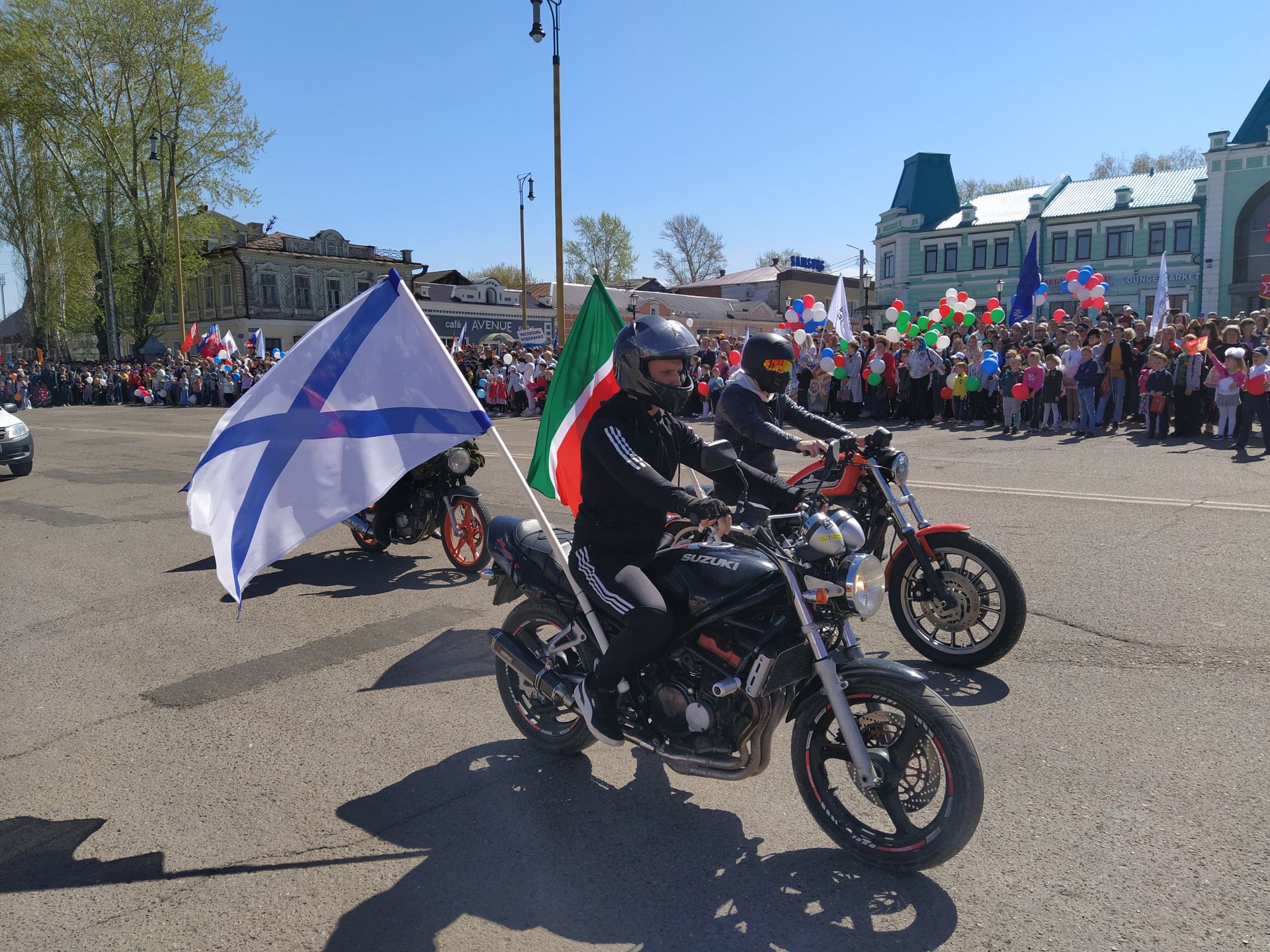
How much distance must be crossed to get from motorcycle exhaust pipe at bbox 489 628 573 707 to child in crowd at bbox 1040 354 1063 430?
48.2 feet

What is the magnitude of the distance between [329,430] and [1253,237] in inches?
2221

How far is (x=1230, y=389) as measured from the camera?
1380cm

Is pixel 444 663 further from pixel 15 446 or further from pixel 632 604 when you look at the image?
pixel 15 446

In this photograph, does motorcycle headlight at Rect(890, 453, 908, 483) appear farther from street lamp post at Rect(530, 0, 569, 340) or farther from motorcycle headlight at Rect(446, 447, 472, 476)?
street lamp post at Rect(530, 0, 569, 340)

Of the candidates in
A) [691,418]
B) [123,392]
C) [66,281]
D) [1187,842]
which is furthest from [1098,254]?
[66,281]

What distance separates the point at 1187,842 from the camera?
126 inches

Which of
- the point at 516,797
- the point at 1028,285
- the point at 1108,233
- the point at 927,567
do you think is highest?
the point at 1108,233

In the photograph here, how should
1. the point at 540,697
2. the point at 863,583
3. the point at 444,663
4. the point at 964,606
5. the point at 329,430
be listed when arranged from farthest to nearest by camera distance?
the point at 444,663, the point at 964,606, the point at 540,697, the point at 329,430, the point at 863,583

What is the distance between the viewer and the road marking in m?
8.92

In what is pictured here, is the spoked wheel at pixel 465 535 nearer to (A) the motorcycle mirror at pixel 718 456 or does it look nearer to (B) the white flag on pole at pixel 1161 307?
(A) the motorcycle mirror at pixel 718 456

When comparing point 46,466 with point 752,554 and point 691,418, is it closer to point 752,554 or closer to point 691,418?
point 691,418

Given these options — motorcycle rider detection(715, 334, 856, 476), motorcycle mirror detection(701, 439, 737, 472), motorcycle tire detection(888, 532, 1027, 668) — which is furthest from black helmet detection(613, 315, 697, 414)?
motorcycle tire detection(888, 532, 1027, 668)

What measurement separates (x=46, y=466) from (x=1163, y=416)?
19.5 metres

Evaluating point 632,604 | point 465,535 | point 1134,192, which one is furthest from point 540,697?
point 1134,192
